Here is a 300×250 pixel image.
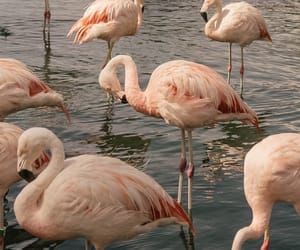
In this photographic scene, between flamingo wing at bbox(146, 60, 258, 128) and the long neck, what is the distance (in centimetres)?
169

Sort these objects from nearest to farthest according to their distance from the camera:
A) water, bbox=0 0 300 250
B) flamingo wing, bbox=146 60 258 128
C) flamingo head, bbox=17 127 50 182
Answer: flamingo head, bbox=17 127 50 182 < water, bbox=0 0 300 250 < flamingo wing, bbox=146 60 258 128

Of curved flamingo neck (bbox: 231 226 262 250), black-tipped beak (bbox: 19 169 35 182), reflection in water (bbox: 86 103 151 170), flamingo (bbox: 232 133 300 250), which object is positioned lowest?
reflection in water (bbox: 86 103 151 170)

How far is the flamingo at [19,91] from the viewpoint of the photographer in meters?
6.29

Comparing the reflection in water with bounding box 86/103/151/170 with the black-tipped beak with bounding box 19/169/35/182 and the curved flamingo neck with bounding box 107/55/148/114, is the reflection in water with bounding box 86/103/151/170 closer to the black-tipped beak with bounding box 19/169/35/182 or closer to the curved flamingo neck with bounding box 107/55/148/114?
the curved flamingo neck with bounding box 107/55/148/114

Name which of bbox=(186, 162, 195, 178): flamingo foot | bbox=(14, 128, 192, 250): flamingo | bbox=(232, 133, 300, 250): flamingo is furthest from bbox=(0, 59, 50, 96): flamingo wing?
bbox=(232, 133, 300, 250): flamingo

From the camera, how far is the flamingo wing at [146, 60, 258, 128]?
5.95 m

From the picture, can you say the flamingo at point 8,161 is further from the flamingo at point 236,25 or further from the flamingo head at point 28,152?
the flamingo at point 236,25

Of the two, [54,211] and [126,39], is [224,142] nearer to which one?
[54,211]

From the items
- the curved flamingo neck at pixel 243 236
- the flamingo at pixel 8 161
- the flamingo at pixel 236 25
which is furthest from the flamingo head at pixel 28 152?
the flamingo at pixel 236 25

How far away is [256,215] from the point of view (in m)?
5.02

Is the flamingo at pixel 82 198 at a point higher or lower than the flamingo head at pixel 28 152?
lower

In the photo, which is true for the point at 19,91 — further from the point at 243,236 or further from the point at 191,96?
the point at 243,236

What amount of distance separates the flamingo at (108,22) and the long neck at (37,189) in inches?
224

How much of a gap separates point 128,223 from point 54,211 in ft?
1.79
